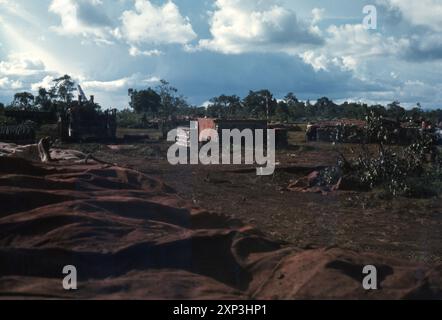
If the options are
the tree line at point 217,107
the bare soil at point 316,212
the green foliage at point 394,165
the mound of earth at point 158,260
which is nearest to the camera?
the mound of earth at point 158,260

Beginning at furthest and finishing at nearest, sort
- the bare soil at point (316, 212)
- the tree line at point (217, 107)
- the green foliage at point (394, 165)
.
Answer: the tree line at point (217, 107), the green foliage at point (394, 165), the bare soil at point (316, 212)

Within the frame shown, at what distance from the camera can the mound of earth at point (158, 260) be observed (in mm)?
3539

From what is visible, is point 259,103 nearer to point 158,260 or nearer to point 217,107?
point 217,107

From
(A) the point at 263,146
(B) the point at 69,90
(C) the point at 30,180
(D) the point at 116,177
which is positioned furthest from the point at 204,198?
(B) the point at 69,90

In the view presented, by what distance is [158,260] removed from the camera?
159 inches

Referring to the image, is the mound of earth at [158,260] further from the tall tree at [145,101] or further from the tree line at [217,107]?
the tall tree at [145,101]

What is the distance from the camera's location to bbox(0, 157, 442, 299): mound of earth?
3539 mm

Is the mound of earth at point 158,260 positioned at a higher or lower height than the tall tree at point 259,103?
lower

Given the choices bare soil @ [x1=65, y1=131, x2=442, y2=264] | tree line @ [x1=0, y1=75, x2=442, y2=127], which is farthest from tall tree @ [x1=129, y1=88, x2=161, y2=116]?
bare soil @ [x1=65, y1=131, x2=442, y2=264]

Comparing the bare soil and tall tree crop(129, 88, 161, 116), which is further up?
tall tree crop(129, 88, 161, 116)

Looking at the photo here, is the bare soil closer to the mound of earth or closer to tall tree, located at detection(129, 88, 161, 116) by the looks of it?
the mound of earth

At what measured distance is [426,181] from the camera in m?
11.4

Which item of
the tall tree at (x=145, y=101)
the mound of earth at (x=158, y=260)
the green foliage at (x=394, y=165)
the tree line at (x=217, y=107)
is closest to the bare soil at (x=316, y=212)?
the green foliage at (x=394, y=165)

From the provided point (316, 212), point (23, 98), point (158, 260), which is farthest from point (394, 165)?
point (23, 98)
